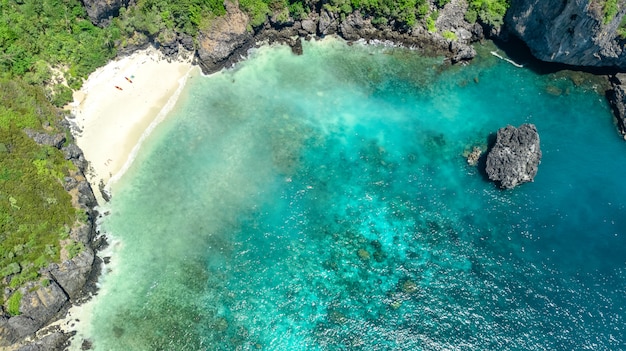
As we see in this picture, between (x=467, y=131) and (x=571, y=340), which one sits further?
(x=467, y=131)

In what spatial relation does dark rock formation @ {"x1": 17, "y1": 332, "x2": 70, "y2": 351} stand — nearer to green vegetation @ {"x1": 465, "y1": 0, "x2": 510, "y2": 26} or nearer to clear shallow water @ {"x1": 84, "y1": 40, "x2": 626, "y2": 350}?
clear shallow water @ {"x1": 84, "y1": 40, "x2": 626, "y2": 350}

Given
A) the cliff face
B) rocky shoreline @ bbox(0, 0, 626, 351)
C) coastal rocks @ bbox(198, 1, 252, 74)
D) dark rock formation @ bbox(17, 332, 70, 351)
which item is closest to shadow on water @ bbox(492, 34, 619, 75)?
the cliff face

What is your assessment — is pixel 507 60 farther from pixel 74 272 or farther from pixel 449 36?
pixel 74 272

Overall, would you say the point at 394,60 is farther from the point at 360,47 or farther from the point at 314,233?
the point at 314,233

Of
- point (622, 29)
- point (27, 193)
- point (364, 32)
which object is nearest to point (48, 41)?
point (27, 193)

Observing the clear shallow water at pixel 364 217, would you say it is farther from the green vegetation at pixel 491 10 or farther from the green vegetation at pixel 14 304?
the green vegetation at pixel 14 304

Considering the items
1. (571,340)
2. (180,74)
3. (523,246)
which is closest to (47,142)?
(180,74)

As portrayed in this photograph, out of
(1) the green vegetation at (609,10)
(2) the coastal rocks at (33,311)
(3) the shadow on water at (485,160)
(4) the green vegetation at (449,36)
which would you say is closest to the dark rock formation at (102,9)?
(2) the coastal rocks at (33,311)
